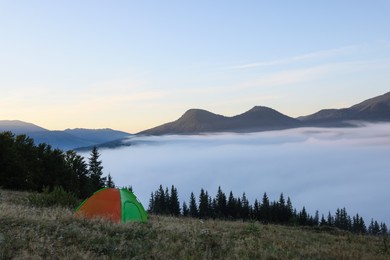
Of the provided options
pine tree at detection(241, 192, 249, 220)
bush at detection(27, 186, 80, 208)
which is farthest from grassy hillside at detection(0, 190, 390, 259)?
pine tree at detection(241, 192, 249, 220)

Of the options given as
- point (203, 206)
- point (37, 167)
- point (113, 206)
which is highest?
point (113, 206)

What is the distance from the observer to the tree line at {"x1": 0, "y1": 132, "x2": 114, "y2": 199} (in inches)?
1674

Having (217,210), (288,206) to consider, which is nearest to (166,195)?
(217,210)

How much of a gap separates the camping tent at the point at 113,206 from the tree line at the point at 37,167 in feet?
75.8

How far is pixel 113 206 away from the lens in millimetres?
14852

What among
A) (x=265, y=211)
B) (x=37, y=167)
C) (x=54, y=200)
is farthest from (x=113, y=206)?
(x=265, y=211)

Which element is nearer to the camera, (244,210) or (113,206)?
(113,206)

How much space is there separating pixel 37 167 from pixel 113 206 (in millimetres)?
37474

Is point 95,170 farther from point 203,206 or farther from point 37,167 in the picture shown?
point 203,206

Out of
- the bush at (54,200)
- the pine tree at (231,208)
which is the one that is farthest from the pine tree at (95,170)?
the bush at (54,200)

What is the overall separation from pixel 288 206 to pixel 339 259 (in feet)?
296

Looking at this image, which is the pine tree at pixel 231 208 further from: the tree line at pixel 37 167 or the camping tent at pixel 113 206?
the camping tent at pixel 113 206

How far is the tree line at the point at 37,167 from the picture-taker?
140ft

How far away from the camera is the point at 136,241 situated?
941 cm
